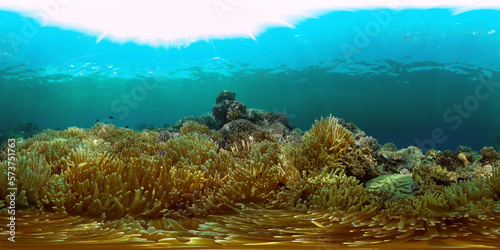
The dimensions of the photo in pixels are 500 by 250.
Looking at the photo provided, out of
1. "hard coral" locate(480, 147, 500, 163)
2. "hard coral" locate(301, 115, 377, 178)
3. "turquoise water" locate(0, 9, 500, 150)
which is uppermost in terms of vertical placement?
"turquoise water" locate(0, 9, 500, 150)

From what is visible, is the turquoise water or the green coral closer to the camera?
the green coral

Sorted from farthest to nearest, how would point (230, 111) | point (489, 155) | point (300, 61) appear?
1. point (300, 61)
2. point (230, 111)
3. point (489, 155)

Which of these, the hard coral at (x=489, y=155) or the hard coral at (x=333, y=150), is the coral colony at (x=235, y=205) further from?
the hard coral at (x=489, y=155)

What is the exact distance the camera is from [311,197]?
2.33 m

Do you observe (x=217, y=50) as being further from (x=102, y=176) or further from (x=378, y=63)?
(x=102, y=176)

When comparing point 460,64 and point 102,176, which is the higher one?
point 460,64

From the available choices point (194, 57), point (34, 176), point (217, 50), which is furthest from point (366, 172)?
point (194, 57)

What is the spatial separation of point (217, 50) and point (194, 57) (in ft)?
12.9

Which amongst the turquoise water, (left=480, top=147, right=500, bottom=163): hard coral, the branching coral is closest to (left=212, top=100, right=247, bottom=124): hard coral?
the turquoise water

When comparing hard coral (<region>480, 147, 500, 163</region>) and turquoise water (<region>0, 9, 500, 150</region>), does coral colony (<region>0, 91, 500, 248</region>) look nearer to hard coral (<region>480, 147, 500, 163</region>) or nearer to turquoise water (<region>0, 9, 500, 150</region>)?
hard coral (<region>480, 147, 500, 163</region>)

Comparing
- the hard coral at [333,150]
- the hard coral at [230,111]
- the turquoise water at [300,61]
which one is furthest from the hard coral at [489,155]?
the turquoise water at [300,61]

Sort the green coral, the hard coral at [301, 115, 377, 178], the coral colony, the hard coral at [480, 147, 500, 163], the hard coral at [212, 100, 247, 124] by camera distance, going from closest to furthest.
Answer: the coral colony, the green coral, the hard coral at [301, 115, 377, 178], the hard coral at [480, 147, 500, 163], the hard coral at [212, 100, 247, 124]

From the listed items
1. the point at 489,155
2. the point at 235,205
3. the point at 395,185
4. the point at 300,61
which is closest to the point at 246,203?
the point at 235,205

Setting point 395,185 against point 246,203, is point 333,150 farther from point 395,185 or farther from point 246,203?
point 246,203
